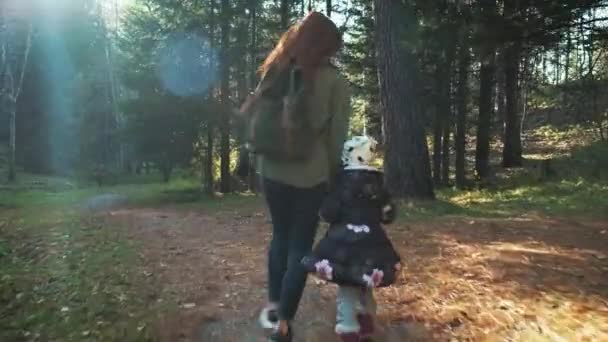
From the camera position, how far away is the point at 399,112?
8.70 metres

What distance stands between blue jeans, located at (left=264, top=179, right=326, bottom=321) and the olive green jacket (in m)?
0.06

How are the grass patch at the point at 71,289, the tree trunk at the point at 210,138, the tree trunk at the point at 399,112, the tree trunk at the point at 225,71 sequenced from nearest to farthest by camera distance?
the grass patch at the point at 71,289, the tree trunk at the point at 399,112, the tree trunk at the point at 225,71, the tree trunk at the point at 210,138

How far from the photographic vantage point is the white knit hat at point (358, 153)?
303 centimetres

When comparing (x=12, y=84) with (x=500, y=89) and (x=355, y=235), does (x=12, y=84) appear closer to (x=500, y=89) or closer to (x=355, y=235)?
(x=500, y=89)

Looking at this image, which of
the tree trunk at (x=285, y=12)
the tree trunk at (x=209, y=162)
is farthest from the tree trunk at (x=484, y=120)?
the tree trunk at (x=209, y=162)

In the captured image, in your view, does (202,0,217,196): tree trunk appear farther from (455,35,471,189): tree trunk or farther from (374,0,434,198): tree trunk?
(374,0,434,198): tree trunk

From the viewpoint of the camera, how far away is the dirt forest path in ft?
11.8

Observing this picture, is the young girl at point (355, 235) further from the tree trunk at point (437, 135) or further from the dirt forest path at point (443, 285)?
the tree trunk at point (437, 135)

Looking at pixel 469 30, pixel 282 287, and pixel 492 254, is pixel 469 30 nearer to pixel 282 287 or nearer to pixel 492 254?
pixel 492 254

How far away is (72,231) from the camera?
8125 mm

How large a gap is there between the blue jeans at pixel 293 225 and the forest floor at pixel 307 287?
0.56m

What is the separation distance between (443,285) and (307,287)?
117cm

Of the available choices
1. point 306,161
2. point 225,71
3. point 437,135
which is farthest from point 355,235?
point 437,135

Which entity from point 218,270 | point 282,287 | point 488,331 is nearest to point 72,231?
point 218,270
